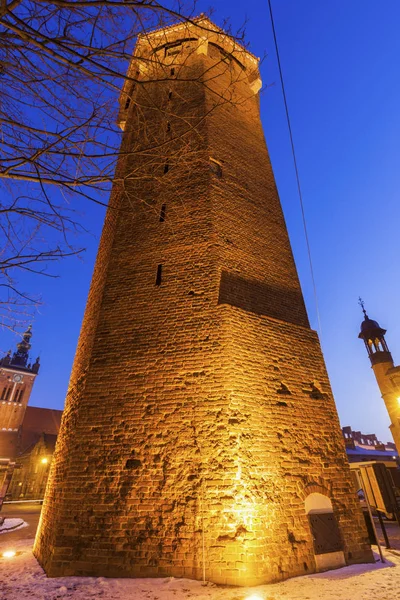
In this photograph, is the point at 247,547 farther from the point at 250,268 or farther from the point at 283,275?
the point at 283,275

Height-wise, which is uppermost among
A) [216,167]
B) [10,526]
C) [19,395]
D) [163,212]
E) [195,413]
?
[19,395]

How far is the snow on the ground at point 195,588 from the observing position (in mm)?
3604

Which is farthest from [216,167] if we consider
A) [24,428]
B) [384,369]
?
[24,428]

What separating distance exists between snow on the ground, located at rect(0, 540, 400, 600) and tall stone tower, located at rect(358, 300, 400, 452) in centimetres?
1976

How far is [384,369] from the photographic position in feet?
82.7

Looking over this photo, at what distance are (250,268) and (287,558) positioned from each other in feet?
16.5

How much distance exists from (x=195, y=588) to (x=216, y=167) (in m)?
8.26

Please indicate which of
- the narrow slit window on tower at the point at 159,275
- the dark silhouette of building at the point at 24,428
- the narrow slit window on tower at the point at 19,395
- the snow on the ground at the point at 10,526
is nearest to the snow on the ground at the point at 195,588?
the narrow slit window on tower at the point at 159,275

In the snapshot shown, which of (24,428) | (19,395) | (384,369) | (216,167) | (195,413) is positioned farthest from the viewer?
(19,395)

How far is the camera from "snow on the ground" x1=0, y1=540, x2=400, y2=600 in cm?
360

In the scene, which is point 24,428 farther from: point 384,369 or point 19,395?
point 384,369

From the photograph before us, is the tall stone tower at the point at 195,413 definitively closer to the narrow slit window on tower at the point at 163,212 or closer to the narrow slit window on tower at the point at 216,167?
the narrow slit window on tower at the point at 163,212

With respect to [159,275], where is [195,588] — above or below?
below

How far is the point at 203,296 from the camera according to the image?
602 cm
